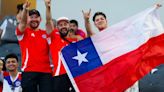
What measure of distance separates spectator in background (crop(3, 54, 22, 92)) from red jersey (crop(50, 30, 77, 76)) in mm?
816

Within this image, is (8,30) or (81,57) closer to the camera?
(81,57)

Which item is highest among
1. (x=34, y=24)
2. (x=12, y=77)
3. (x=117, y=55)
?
(x=34, y=24)

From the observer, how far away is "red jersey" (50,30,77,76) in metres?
7.00

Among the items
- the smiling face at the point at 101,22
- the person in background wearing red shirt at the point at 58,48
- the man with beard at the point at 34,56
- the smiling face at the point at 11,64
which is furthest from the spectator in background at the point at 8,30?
the smiling face at the point at 101,22

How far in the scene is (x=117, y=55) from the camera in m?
6.60

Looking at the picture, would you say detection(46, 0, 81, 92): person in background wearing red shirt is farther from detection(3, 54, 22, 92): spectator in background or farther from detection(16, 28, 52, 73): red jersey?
detection(3, 54, 22, 92): spectator in background

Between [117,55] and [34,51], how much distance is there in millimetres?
1215

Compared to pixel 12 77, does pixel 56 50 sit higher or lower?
higher

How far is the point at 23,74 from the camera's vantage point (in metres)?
A: 7.11

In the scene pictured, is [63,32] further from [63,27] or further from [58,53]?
[58,53]

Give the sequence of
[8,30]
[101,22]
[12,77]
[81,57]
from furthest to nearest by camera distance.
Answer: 1. [8,30]
2. [12,77]
3. [101,22]
4. [81,57]

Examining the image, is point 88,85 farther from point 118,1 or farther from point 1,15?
point 1,15

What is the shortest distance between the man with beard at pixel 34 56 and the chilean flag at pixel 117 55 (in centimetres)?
57

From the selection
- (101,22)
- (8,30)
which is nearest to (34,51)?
(101,22)
